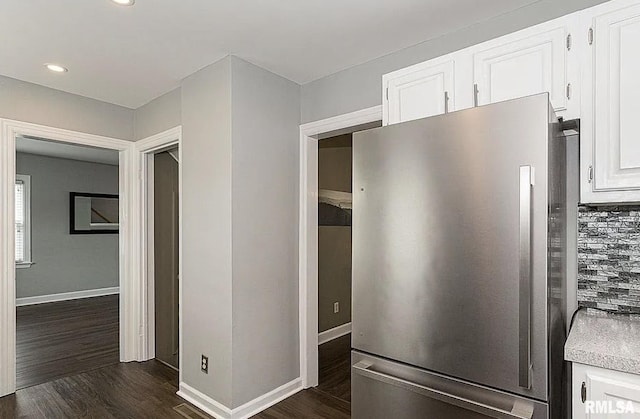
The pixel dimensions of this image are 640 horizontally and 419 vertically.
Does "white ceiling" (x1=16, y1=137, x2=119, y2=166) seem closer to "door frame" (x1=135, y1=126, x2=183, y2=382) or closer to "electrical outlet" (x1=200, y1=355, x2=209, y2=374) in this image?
"door frame" (x1=135, y1=126, x2=183, y2=382)

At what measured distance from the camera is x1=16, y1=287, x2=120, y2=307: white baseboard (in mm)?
6035

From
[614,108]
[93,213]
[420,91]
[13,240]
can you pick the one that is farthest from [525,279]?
[93,213]

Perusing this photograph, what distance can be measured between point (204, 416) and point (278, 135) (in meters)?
2.09

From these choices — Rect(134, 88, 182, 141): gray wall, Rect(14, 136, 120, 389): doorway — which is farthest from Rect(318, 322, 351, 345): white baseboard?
Rect(134, 88, 182, 141): gray wall

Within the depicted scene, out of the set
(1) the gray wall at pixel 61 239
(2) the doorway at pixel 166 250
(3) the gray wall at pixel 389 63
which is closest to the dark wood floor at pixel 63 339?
(1) the gray wall at pixel 61 239

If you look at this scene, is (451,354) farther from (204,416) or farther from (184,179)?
(184,179)

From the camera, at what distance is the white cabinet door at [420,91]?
1.88m

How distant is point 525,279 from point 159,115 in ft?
10.7

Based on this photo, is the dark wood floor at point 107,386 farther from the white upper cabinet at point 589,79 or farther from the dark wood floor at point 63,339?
the white upper cabinet at point 589,79

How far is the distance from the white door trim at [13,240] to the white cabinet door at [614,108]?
11.9 ft

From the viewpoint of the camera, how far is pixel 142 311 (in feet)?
12.0

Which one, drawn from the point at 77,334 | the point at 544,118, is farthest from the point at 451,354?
the point at 77,334

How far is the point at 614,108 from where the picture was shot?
148 cm

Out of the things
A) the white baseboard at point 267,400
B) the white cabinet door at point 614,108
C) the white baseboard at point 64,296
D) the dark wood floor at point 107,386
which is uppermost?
the white cabinet door at point 614,108
